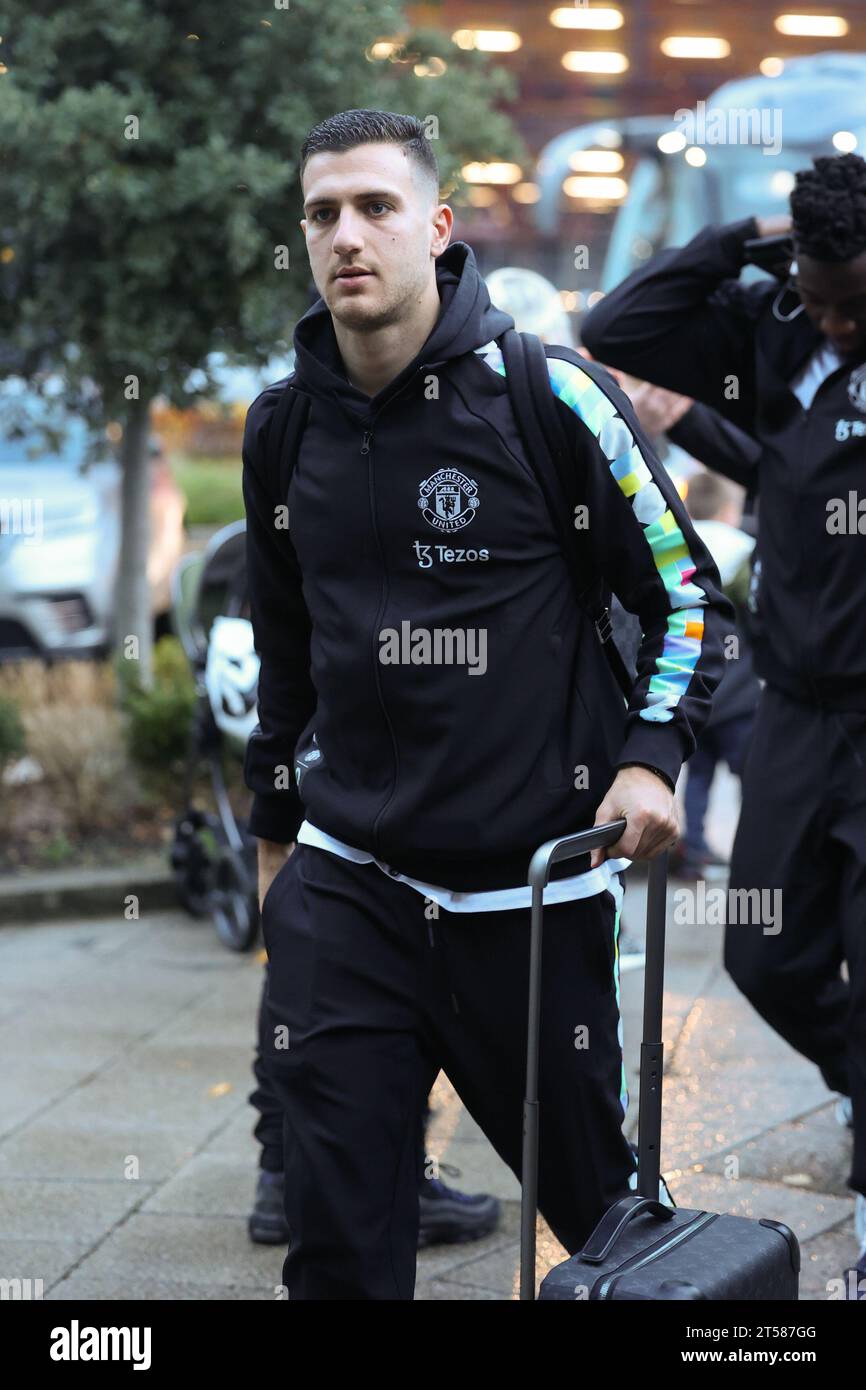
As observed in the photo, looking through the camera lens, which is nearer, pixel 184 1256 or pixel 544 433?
pixel 544 433

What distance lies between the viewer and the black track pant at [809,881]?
3.74 m

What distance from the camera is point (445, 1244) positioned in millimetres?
4098

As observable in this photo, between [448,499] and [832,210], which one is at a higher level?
[832,210]

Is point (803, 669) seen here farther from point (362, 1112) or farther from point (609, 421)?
point (362, 1112)

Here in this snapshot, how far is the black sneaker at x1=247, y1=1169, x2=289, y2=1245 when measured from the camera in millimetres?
4109

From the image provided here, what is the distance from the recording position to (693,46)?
76.3ft

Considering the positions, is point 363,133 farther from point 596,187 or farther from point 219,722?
point 596,187

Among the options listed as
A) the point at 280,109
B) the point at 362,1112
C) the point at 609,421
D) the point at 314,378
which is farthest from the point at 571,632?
the point at 280,109

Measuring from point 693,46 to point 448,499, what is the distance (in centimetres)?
2217

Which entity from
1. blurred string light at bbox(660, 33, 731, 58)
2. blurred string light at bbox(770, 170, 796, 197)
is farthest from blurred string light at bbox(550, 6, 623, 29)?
blurred string light at bbox(770, 170, 796, 197)

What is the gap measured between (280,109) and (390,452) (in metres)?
4.82

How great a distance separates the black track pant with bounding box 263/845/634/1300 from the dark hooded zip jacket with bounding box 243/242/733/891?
0.33 ft

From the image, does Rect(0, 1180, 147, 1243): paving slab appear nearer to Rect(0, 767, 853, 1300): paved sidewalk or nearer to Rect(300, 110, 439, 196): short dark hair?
Rect(0, 767, 853, 1300): paved sidewalk

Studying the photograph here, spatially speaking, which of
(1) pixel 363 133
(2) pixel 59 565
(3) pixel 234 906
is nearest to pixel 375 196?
(1) pixel 363 133
